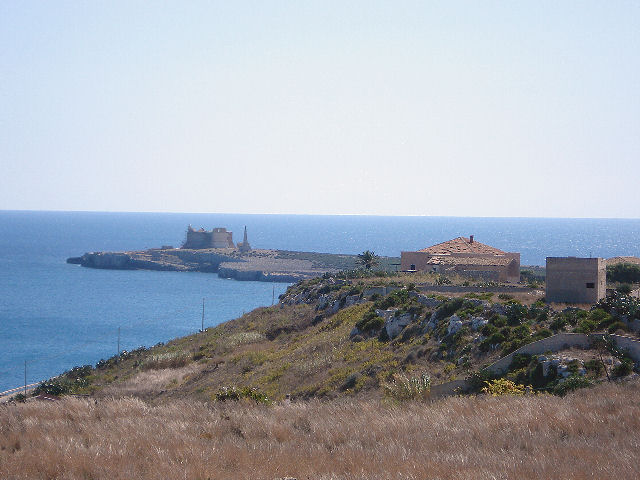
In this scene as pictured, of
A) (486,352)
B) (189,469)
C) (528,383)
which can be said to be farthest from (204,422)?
(486,352)

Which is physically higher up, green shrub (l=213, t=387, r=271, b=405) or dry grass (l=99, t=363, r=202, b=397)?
green shrub (l=213, t=387, r=271, b=405)

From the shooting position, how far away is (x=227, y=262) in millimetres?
128125

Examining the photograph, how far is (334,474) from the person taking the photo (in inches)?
364

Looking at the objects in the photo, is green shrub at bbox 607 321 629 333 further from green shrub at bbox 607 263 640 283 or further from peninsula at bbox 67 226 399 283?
peninsula at bbox 67 226 399 283

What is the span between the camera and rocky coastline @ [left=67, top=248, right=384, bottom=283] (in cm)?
11719

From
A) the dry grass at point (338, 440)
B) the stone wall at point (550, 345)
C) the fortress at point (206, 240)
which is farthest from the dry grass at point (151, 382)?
the fortress at point (206, 240)

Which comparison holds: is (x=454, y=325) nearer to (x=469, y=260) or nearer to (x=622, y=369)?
(x=622, y=369)

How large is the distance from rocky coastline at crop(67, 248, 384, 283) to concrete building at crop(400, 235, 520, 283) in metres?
68.5

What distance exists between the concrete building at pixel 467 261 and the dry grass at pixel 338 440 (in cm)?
2414

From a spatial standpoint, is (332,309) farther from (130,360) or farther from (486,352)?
(486,352)

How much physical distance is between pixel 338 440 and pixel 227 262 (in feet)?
387

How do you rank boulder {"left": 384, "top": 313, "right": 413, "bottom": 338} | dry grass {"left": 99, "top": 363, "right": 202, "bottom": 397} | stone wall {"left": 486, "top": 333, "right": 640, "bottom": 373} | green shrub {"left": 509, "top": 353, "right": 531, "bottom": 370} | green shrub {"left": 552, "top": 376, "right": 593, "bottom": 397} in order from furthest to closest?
dry grass {"left": 99, "top": 363, "right": 202, "bottom": 397} → boulder {"left": 384, "top": 313, "right": 413, "bottom": 338} → stone wall {"left": 486, "top": 333, "right": 640, "bottom": 373} → green shrub {"left": 509, "top": 353, "right": 531, "bottom": 370} → green shrub {"left": 552, "top": 376, "right": 593, "bottom": 397}

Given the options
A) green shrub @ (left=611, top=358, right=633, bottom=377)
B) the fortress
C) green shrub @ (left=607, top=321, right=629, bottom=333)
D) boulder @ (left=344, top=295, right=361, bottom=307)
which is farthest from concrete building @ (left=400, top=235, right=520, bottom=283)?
the fortress

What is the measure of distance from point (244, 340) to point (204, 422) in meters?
22.2
